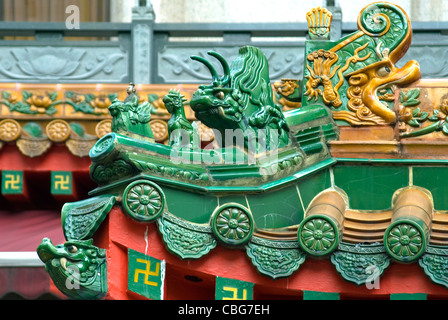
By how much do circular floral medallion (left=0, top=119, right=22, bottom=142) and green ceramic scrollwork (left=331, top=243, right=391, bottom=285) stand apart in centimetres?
588

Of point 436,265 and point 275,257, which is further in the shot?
point 275,257

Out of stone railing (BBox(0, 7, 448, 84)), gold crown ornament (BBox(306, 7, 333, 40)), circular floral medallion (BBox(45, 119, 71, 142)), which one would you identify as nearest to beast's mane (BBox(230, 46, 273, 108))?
gold crown ornament (BBox(306, 7, 333, 40))

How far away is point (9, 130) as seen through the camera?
15617 millimetres

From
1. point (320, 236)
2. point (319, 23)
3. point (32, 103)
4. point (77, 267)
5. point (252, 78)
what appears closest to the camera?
point (77, 267)

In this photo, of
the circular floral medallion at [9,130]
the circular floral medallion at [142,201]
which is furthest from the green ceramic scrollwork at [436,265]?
the circular floral medallion at [9,130]

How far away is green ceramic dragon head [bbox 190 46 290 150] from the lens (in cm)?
1082

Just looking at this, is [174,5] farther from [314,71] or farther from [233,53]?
[314,71]

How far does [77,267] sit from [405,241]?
223cm

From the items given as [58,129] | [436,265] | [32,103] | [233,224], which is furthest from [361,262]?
[32,103]

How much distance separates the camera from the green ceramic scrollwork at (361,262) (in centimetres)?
1048

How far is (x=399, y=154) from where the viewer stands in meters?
11.0

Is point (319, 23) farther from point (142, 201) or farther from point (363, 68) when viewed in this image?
point (142, 201)

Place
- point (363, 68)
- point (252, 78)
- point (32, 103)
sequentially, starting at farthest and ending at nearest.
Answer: point (32, 103) < point (363, 68) < point (252, 78)

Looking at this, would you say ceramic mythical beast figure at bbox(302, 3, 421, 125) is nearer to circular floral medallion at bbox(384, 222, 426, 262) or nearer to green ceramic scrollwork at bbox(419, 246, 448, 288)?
circular floral medallion at bbox(384, 222, 426, 262)
